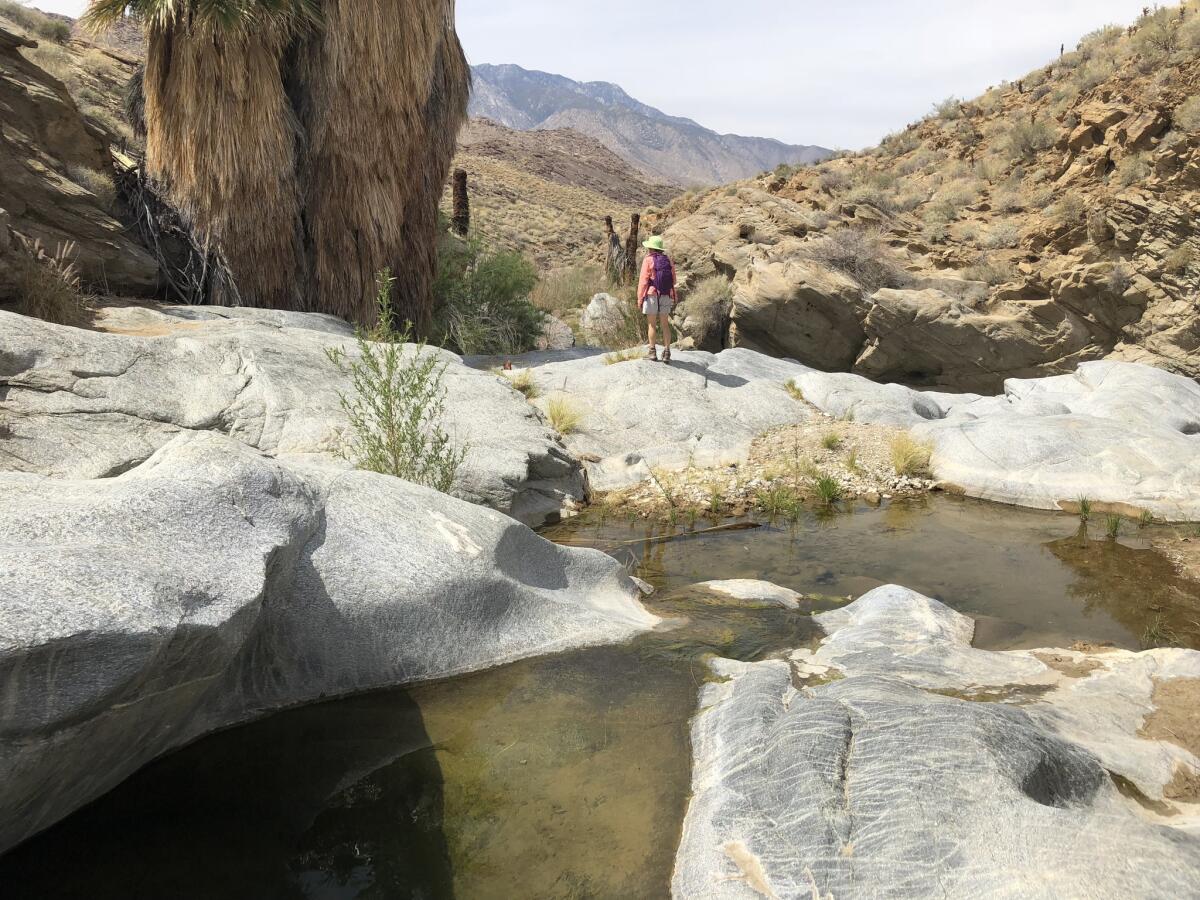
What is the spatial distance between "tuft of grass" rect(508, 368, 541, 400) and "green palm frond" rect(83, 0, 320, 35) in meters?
4.83

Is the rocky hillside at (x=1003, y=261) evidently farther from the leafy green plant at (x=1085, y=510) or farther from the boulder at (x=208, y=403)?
the boulder at (x=208, y=403)

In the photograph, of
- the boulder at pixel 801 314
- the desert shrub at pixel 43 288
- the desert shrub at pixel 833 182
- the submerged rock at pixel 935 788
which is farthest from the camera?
the desert shrub at pixel 833 182

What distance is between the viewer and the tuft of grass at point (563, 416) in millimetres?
8561

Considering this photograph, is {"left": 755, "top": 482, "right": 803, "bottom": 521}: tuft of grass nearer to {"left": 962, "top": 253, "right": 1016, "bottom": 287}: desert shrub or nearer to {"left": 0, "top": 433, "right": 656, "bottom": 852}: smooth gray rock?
{"left": 0, "top": 433, "right": 656, "bottom": 852}: smooth gray rock

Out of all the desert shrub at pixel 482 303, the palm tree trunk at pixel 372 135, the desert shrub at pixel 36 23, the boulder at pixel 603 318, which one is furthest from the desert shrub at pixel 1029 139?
the desert shrub at pixel 36 23

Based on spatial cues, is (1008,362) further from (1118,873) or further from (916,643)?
(1118,873)

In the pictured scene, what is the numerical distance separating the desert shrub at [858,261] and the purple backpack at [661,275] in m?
5.18

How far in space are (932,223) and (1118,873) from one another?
1715cm

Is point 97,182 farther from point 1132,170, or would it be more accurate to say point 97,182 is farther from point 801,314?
point 1132,170

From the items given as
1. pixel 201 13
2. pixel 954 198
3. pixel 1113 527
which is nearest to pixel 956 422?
pixel 1113 527

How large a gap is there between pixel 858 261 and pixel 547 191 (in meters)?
38.3

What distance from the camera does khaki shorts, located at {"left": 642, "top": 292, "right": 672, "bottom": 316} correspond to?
10.3 meters

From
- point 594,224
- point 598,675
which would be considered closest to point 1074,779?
point 598,675

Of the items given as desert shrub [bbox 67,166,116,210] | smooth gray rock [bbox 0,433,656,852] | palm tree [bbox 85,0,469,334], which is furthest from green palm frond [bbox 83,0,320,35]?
smooth gray rock [bbox 0,433,656,852]
